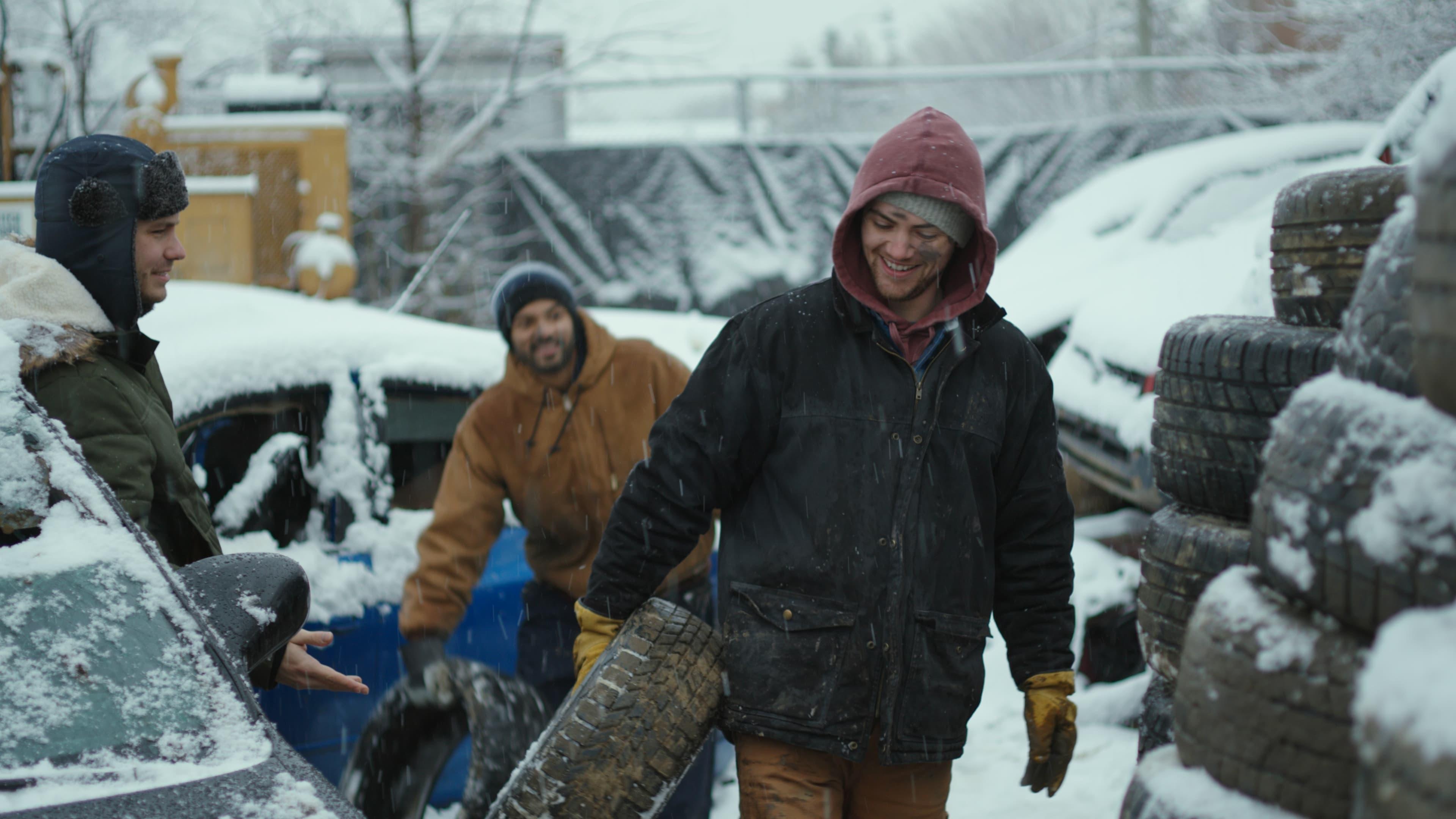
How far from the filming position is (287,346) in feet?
12.3

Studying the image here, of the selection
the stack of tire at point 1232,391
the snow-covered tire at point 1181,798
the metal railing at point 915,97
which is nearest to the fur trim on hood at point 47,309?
A: the snow-covered tire at point 1181,798

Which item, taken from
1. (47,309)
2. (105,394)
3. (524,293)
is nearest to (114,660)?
(105,394)

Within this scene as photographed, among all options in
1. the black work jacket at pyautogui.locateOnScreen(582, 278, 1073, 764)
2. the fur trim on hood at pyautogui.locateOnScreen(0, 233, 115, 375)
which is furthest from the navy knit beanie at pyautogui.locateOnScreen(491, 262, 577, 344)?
the fur trim on hood at pyautogui.locateOnScreen(0, 233, 115, 375)

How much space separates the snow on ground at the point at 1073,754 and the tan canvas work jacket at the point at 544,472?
3.78 feet

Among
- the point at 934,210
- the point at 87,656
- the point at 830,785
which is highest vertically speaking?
the point at 934,210

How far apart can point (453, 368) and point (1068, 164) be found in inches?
466

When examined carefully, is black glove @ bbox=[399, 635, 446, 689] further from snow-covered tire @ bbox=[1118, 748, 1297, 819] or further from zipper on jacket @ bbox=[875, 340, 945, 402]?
snow-covered tire @ bbox=[1118, 748, 1297, 819]

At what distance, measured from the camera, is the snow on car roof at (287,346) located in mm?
3555

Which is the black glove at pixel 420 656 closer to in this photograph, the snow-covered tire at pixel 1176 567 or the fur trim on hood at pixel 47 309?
the fur trim on hood at pixel 47 309

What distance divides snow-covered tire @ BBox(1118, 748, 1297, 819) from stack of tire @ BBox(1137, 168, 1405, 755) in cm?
91

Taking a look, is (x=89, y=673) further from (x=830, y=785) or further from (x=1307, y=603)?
(x=1307, y=603)

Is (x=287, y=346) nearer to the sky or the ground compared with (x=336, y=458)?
nearer to the sky

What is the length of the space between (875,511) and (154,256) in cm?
158

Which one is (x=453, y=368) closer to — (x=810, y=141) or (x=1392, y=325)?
(x=1392, y=325)
